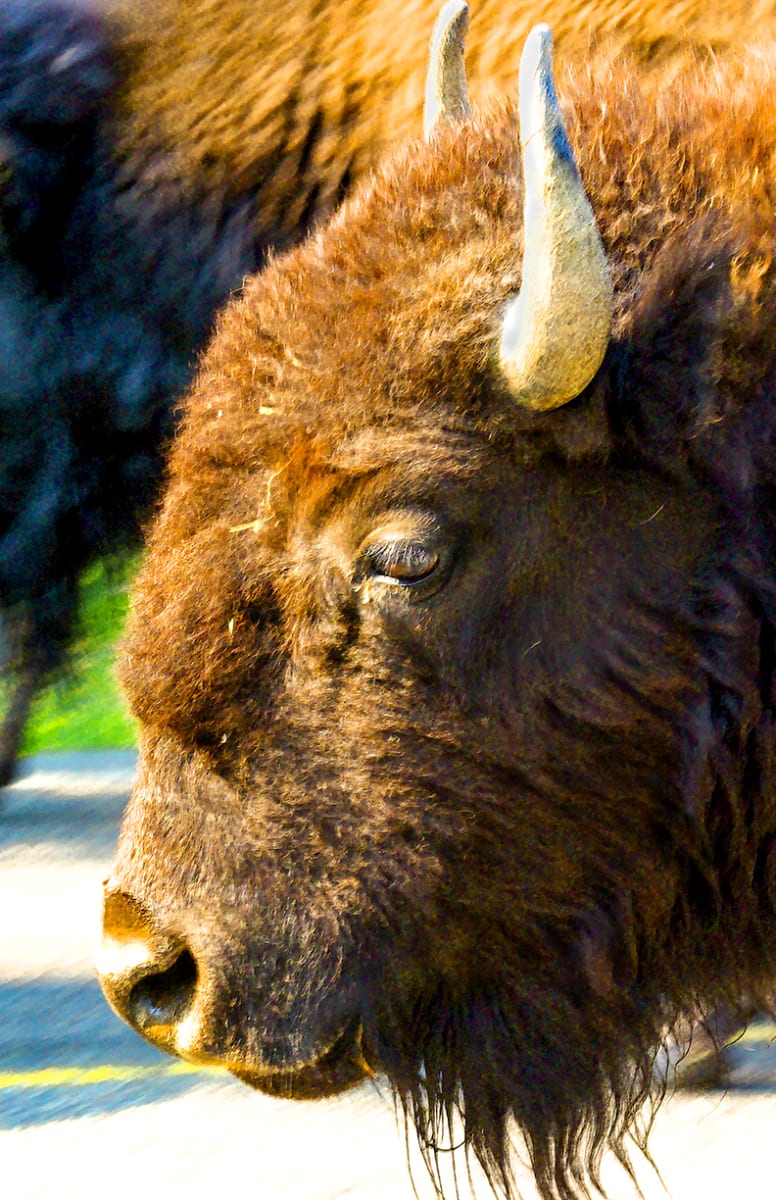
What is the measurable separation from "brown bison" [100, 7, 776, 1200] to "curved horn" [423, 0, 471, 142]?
34cm

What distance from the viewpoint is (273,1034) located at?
2.25m

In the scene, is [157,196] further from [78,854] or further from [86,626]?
[78,854]

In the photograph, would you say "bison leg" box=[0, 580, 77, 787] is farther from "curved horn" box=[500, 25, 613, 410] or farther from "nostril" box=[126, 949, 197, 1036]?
"curved horn" box=[500, 25, 613, 410]

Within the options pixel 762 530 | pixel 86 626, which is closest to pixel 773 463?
pixel 762 530

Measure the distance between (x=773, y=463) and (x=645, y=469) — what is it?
182mm

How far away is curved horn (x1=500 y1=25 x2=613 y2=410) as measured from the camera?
193 cm

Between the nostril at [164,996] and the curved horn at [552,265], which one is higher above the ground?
the curved horn at [552,265]

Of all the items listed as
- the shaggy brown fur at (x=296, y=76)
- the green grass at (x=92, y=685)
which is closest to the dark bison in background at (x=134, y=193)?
the shaggy brown fur at (x=296, y=76)

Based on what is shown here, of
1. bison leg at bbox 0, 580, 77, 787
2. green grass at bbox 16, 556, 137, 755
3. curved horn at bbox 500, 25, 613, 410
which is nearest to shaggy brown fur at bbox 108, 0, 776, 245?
green grass at bbox 16, 556, 137, 755

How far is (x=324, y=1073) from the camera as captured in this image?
7.53 ft

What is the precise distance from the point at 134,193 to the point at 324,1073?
317 centimetres

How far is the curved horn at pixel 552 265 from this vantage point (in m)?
1.93

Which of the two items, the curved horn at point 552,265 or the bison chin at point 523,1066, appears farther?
the bison chin at point 523,1066

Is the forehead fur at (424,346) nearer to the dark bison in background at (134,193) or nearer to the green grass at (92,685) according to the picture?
the green grass at (92,685)
